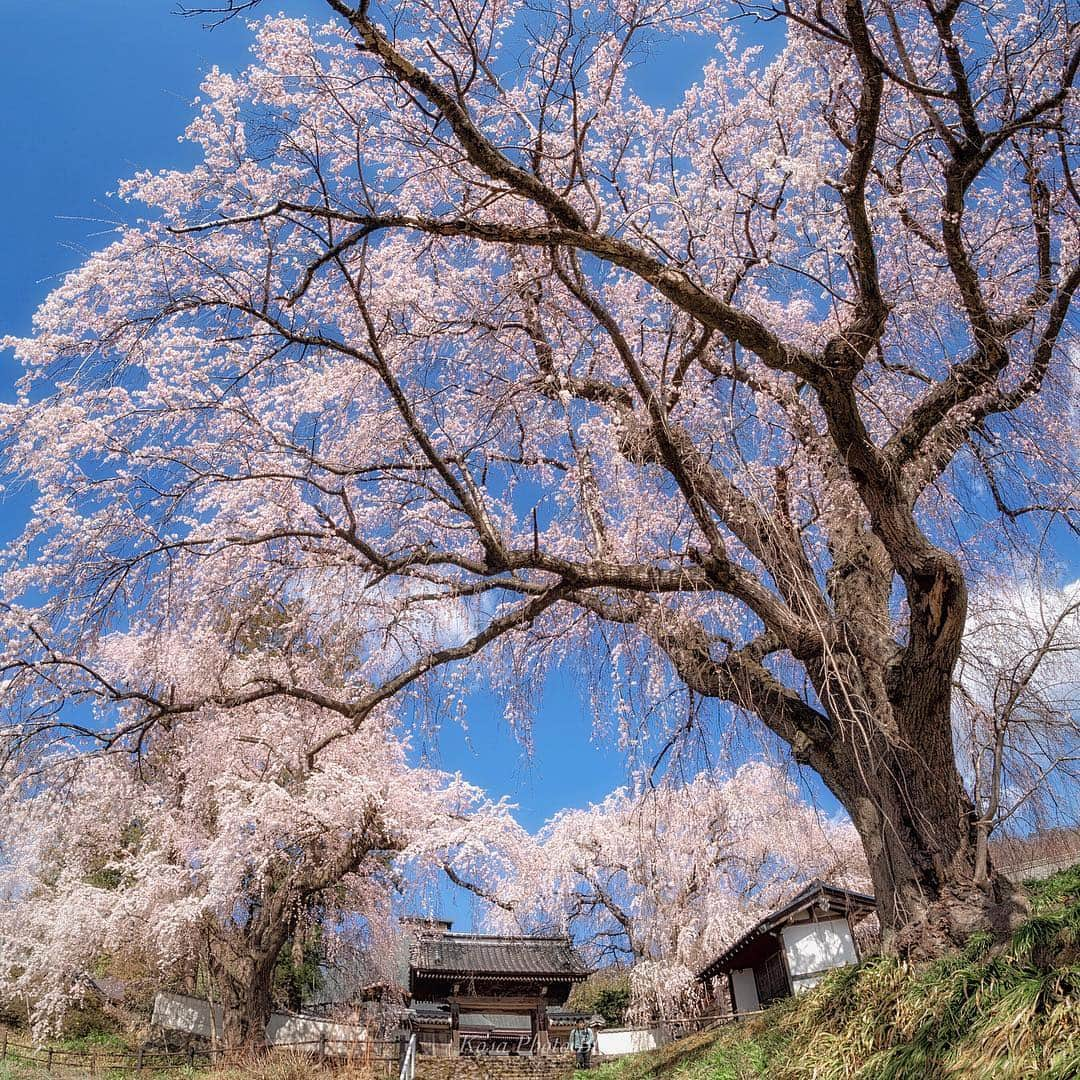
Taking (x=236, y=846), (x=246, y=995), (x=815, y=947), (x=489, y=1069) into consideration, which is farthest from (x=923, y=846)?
(x=489, y=1069)

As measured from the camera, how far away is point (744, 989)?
16891mm

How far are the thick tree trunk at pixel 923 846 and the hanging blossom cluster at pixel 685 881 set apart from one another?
462 inches

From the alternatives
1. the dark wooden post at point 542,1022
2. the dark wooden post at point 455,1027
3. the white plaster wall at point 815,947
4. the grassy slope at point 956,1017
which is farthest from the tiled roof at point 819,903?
the grassy slope at point 956,1017

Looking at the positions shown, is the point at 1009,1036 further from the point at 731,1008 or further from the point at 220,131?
the point at 731,1008

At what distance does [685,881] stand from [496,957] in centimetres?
595

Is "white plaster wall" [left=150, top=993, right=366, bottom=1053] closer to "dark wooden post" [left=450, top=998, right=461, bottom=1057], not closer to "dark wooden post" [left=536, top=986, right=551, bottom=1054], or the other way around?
"dark wooden post" [left=450, top=998, right=461, bottom=1057]

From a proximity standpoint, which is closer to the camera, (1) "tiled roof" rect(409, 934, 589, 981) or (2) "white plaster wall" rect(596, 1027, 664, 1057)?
(2) "white plaster wall" rect(596, 1027, 664, 1057)

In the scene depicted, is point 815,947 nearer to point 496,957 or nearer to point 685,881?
point 685,881

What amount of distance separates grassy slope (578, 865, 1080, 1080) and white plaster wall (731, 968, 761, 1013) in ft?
41.7

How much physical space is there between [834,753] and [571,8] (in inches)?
185

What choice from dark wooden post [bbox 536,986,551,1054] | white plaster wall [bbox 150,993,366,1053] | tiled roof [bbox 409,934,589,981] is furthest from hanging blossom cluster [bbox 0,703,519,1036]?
dark wooden post [bbox 536,986,551,1054]

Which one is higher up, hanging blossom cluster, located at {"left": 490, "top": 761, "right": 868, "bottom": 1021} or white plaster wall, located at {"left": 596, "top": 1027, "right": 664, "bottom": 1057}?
hanging blossom cluster, located at {"left": 490, "top": 761, "right": 868, "bottom": 1021}

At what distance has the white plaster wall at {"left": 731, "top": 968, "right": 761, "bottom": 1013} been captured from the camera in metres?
16.6

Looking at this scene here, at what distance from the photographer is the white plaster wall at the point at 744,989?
1658cm
